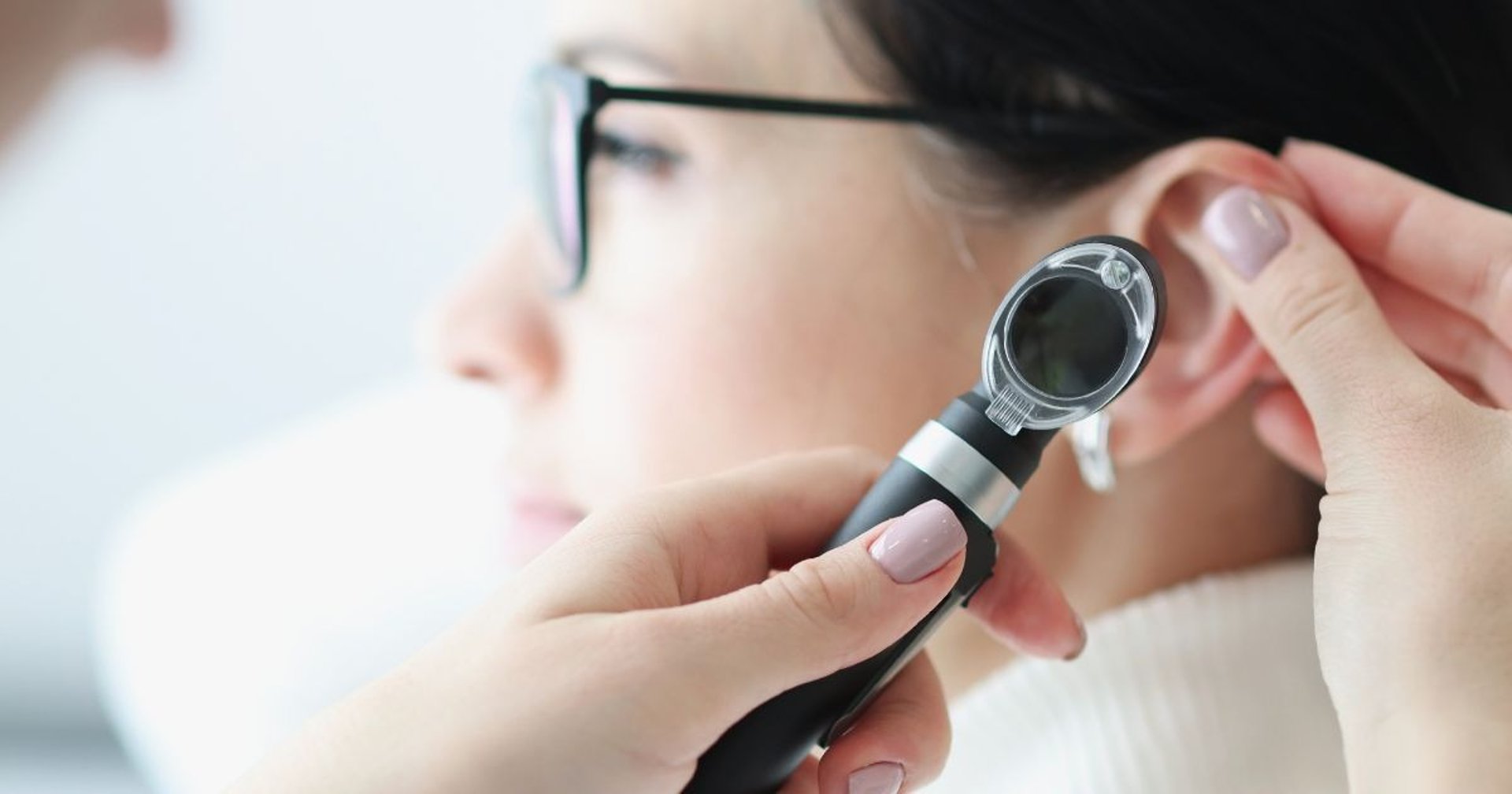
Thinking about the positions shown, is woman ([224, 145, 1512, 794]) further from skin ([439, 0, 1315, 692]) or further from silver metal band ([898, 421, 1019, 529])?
skin ([439, 0, 1315, 692])

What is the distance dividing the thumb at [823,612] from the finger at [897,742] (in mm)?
81

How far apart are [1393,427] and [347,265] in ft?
4.51

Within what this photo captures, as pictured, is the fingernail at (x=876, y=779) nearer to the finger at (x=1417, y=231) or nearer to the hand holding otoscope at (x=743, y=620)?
the hand holding otoscope at (x=743, y=620)

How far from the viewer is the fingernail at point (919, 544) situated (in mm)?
623

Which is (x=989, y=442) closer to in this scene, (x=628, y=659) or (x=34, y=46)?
(x=628, y=659)

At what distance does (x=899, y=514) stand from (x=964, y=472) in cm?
4

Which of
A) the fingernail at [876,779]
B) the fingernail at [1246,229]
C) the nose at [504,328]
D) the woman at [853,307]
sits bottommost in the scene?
the fingernail at [876,779]

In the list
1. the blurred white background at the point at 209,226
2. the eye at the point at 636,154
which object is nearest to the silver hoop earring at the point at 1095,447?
the eye at the point at 636,154

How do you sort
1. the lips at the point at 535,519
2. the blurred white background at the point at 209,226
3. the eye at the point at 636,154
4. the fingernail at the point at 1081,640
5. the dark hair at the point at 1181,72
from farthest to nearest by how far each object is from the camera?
1. the blurred white background at the point at 209,226
2. the lips at the point at 535,519
3. the eye at the point at 636,154
4. the dark hair at the point at 1181,72
5. the fingernail at the point at 1081,640

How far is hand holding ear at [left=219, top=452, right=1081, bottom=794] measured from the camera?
57 centimetres

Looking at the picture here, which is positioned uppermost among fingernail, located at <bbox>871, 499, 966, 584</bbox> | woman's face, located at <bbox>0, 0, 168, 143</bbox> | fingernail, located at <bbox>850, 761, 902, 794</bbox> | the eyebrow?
woman's face, located at <bbox>0, 0, 168, 143</bbox>

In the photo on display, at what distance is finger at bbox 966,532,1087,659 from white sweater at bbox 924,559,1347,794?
33 cm

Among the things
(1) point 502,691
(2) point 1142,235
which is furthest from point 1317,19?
(1) point 502,691

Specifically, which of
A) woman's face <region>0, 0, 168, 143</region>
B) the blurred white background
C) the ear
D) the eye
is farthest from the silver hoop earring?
the blurred white background
